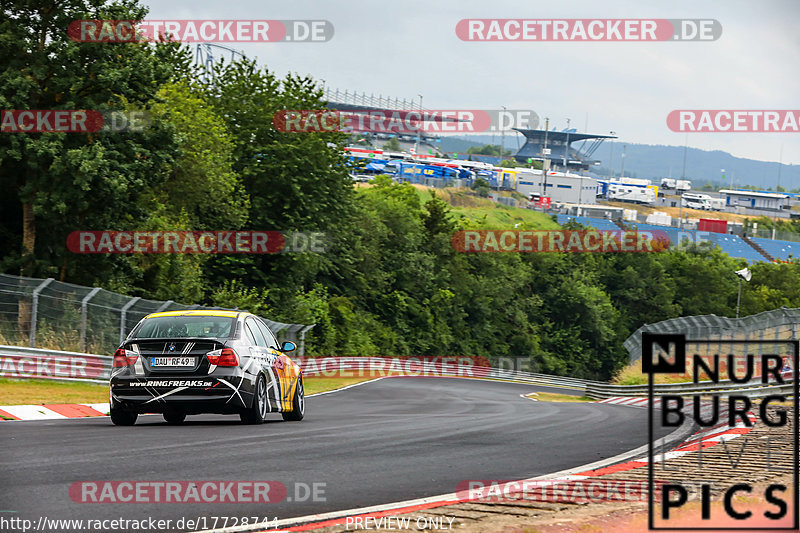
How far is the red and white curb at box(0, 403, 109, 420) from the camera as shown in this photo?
41.7 feet

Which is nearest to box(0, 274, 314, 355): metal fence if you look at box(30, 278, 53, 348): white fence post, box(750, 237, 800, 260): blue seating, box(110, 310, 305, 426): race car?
box(30, 278, 53, 348): white fence post

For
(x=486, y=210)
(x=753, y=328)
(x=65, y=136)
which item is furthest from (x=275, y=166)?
(x=486, y=210)

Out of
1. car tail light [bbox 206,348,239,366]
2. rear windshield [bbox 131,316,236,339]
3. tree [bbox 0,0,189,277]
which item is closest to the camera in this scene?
car tail light [bbox 206,348,239,366]

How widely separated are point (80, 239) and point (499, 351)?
5776cm

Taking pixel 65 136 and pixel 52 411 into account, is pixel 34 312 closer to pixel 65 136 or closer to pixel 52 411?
pixel 52 411

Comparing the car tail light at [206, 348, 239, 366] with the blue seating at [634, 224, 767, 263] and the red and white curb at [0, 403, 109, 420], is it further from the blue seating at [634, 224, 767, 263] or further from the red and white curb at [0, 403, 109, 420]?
the blue seating at [634, 224, 767, 263]

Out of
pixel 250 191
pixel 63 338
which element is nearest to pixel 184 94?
pixel 250 191

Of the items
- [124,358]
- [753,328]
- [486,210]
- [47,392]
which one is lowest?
[47,392]

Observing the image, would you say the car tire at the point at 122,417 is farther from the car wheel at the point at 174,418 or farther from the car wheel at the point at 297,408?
the car wheel at the point at 297,408

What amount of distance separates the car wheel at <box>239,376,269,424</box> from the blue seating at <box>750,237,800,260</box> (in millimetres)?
141424

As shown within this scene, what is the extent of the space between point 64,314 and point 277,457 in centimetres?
1183

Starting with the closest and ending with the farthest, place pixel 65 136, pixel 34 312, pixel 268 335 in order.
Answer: pixel 268 335 < pixel 34 312 < pixel 65 136

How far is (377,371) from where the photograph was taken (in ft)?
177

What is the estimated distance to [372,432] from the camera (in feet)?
41.5
